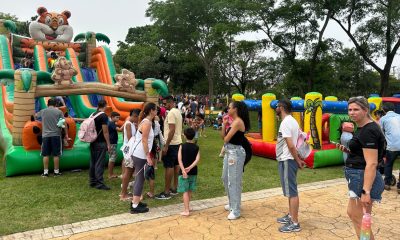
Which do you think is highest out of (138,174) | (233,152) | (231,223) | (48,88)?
(48,88)

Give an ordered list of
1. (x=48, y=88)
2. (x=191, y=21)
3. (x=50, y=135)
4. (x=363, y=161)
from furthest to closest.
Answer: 1. (x=191, y=21)
2. (x=48, y=88)
3. (x=50, y=135)
4. (x=363, y=161)

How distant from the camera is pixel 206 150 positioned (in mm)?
10547

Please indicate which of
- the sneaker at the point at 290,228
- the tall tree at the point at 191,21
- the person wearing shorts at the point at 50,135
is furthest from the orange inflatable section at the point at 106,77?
the tall tree at the point at 191,21

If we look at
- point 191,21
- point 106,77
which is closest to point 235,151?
point 106,77

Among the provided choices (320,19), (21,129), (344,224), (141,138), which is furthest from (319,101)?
(320,19)

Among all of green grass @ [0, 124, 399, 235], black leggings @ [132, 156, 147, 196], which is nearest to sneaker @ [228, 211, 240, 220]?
green grass @ [0, 124, 399, 235]

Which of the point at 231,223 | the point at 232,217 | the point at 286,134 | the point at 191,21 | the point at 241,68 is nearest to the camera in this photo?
the point at 286,134

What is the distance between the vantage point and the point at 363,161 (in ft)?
10.5

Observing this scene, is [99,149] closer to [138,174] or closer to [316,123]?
[138,174]

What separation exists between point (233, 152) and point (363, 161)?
175cm

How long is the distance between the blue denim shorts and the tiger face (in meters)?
12.0

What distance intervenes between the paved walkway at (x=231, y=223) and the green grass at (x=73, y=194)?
13.3 inches

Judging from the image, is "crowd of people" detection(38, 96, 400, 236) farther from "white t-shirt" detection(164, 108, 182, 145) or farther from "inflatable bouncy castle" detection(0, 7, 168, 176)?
"inflatable bouncy castle" detection(0, 7, 168, 176)

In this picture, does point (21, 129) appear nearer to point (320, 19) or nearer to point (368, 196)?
point (368, 196)
